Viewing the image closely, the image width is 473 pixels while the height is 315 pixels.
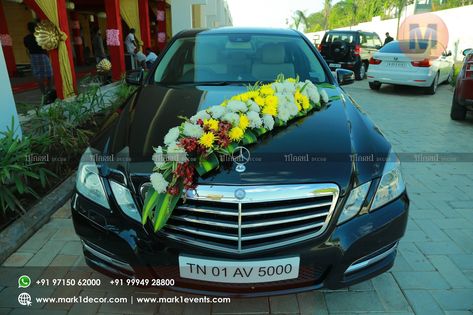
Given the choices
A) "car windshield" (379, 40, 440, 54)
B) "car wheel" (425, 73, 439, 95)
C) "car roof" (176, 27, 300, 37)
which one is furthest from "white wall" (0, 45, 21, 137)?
"car wheel" (425, 73, 439, 95)

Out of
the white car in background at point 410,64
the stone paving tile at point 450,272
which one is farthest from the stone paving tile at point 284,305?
the white car in background at point 410,64

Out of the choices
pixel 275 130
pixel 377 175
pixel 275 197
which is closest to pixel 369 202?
pixel 377 175

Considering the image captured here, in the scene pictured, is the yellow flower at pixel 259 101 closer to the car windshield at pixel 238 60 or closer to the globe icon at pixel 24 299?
the car windshield at pixel 238 60

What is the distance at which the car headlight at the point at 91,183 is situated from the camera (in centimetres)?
191

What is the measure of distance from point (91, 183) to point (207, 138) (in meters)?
0.67

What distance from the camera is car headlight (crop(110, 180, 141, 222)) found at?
181 cm

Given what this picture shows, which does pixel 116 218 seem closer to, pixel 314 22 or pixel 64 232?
pixel 64 232

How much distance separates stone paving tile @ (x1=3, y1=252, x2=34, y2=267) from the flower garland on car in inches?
57.5

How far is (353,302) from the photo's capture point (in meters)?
2.20

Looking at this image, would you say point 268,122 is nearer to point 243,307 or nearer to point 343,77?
point 243,307

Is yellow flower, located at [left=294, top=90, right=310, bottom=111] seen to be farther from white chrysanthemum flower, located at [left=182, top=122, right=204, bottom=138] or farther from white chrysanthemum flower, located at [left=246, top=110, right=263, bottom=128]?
white chrysanthemum flower, located at [left=182, top=122, right=204, bottom=138]

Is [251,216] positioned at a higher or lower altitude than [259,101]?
lower

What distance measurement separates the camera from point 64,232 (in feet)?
9.82

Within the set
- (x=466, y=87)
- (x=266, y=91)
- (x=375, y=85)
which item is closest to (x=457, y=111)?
(x=466, y=87)
